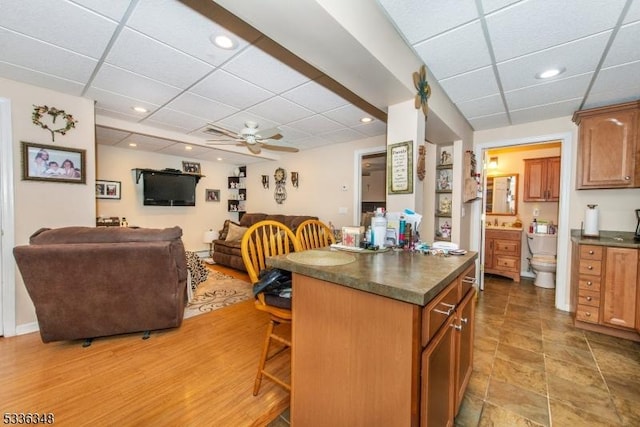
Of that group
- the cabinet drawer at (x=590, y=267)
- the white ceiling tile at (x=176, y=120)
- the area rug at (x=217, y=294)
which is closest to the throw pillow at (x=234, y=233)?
the area rug at (x=217, y=294)

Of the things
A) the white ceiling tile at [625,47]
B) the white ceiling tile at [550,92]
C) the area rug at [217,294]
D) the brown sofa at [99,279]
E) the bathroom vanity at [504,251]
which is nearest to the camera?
the white ceiling tile at [625,47]

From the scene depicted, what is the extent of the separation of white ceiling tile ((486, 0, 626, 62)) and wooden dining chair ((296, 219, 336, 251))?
1.86 meters

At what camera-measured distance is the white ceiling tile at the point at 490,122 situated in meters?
3.06

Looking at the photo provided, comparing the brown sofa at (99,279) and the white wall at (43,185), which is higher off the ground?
the white wall at (43,185)

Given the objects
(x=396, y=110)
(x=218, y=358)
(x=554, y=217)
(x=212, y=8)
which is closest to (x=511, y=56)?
(x=396, y=110)

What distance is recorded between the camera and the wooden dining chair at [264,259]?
150 cm

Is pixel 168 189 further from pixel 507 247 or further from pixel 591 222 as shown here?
pixel 591 222

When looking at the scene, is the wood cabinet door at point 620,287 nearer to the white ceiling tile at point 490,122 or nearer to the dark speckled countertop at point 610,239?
the dark speckled countertop at point 610,239

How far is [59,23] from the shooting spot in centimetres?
163

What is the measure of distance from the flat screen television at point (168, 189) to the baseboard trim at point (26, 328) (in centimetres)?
287

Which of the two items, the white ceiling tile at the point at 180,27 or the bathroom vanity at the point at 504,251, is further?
the bathroom vanity at the point at 504,251

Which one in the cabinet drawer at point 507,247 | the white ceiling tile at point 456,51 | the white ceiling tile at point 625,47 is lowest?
the cabinet drawer at point 507,247

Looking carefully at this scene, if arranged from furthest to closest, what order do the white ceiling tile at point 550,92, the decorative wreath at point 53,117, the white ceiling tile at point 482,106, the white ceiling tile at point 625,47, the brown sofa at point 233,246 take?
the brown sofa at point 233,246 → the white ceiling tile at point 482,106 → the decorative wreath at point 53,117 → the white ceiling tile at point 550,92 → the white ceiling tile at point 625,47

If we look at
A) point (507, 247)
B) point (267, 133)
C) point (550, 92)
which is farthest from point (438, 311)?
point (507, 247)
